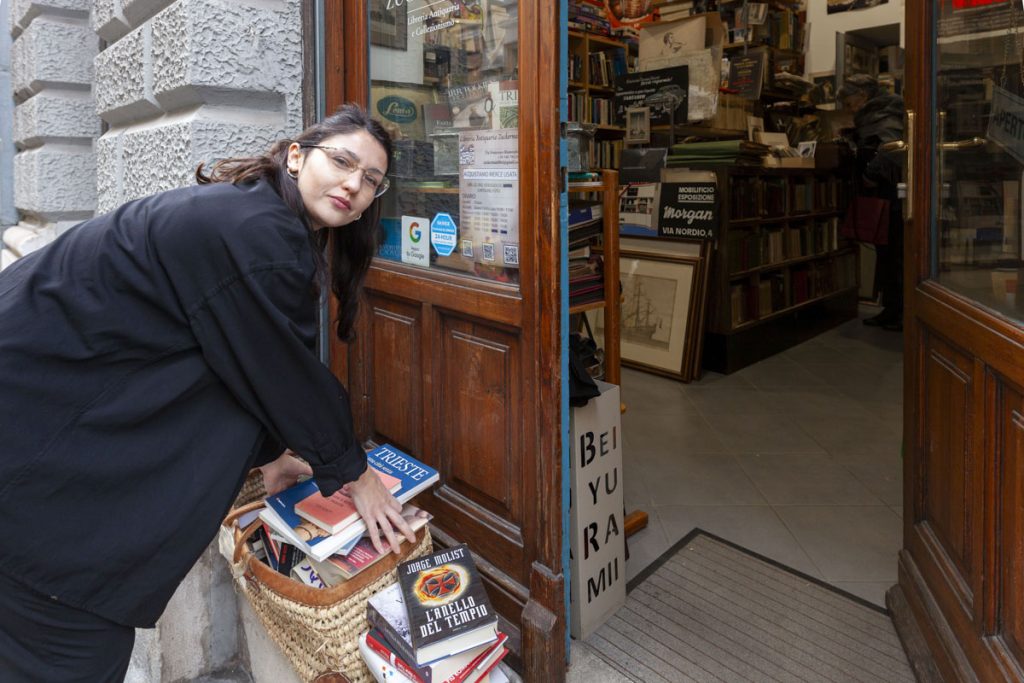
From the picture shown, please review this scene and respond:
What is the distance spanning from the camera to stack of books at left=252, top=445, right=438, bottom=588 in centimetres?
159

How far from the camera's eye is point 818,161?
6.02m

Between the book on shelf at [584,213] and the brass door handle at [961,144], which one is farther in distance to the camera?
the book on shelf at [584,213]

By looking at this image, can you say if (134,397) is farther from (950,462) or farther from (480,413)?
(950,462)

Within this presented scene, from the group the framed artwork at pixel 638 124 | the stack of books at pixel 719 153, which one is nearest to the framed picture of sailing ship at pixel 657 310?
the stack of books at pixel 719 153

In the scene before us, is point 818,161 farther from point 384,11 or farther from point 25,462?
point 25,462

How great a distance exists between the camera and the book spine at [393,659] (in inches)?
58.5

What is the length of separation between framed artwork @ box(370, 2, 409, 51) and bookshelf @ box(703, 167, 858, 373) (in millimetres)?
2965

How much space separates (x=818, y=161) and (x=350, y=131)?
17.8 feet

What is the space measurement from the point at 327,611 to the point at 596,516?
87 cm

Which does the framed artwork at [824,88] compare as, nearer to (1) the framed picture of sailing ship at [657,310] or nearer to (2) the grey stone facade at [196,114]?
(1) the framed picture of sailing ship at [657,310]

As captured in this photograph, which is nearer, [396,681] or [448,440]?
[396,681]

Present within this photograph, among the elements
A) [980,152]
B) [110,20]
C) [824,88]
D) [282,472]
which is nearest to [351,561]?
[282,472]

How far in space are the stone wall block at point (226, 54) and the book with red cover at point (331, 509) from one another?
1.23 meters

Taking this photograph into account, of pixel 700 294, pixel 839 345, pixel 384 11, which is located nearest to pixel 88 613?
pixel 384 11
